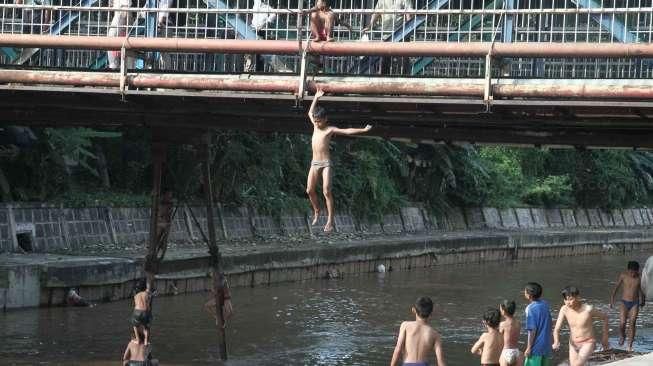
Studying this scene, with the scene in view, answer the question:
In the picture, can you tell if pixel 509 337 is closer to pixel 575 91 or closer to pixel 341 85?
pixel 575 91

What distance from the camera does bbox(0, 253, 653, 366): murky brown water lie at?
2059cm

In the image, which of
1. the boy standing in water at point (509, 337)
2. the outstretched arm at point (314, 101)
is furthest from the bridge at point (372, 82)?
the boy standing in water at point (509, 337)

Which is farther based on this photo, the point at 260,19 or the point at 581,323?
the point at 260,19

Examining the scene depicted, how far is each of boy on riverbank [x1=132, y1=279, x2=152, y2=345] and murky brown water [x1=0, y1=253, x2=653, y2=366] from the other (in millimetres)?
2492

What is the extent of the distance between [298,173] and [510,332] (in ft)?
79.8

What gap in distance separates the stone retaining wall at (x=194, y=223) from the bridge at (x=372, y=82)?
2.82 m

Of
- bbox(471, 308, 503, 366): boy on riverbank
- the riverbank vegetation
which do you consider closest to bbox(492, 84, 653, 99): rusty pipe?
bbox(471, 308, 503, 366): boy on riverbank

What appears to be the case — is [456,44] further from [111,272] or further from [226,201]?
[226,201]

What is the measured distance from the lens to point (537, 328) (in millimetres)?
14641

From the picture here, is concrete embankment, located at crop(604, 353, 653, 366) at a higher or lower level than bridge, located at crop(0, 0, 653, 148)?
lower

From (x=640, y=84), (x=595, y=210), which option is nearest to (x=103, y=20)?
(x=640, y=84)

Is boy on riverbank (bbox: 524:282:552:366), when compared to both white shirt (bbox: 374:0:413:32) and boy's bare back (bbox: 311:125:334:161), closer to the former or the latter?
boy's bare back (bbox: 311:125:334:161)

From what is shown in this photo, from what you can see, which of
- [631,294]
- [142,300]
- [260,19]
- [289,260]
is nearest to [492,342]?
[142,300]

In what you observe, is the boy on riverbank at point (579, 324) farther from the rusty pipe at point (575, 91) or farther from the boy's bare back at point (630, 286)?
the boy's bare back at point (630, 286)
